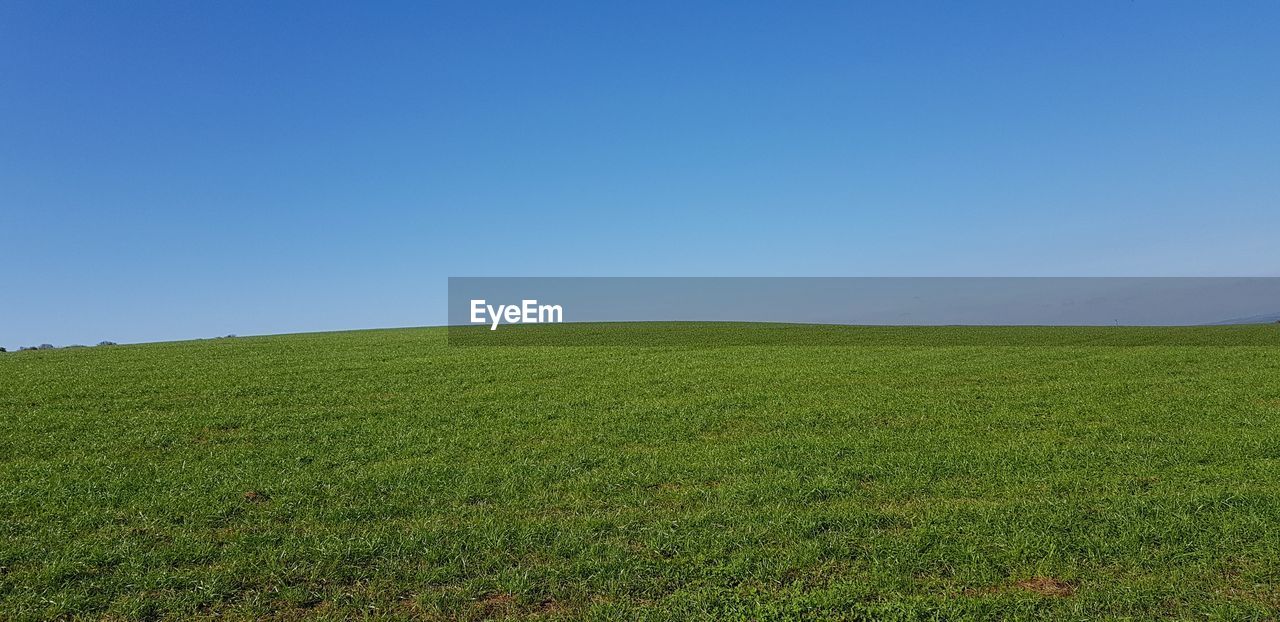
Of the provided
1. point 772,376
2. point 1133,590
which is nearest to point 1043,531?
point 1133,590

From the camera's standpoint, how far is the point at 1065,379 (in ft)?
69.6

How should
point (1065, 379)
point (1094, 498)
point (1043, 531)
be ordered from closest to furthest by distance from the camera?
point (1043, 531)
point (1094, 498)
point (1065, 379)

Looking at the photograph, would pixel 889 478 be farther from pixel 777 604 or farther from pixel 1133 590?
pixel 777 604

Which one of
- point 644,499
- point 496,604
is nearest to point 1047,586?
point 644,499

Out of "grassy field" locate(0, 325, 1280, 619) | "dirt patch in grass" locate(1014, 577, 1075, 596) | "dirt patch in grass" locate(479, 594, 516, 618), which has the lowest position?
"dirt patch in grass" locate(479, 594, 516, 618)

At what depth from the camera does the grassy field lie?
289 inches

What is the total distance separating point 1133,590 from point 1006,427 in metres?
8.14

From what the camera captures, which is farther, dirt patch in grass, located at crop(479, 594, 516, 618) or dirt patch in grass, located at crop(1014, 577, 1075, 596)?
dirt patch in grass, located at crop(1014, 577, 1075, 596)

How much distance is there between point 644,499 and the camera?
33.7 ft

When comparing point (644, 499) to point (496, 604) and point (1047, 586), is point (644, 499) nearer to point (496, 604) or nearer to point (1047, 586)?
point (496, 604)

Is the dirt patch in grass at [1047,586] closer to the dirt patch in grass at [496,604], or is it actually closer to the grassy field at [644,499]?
the grassy field at [644,499]

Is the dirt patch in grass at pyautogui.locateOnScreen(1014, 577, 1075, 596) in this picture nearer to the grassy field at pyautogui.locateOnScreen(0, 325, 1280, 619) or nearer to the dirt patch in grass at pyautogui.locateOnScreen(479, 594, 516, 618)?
the grassy field at pyautogui.locateOnScreen(0, 325, 1280, 619)

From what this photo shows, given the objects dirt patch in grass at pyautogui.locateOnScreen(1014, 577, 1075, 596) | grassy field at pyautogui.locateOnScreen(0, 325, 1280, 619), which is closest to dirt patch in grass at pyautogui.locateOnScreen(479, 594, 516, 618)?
grassy field at pyautogui.locateOnScreen(0, 325, 1280, 619)

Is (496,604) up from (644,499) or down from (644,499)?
down
